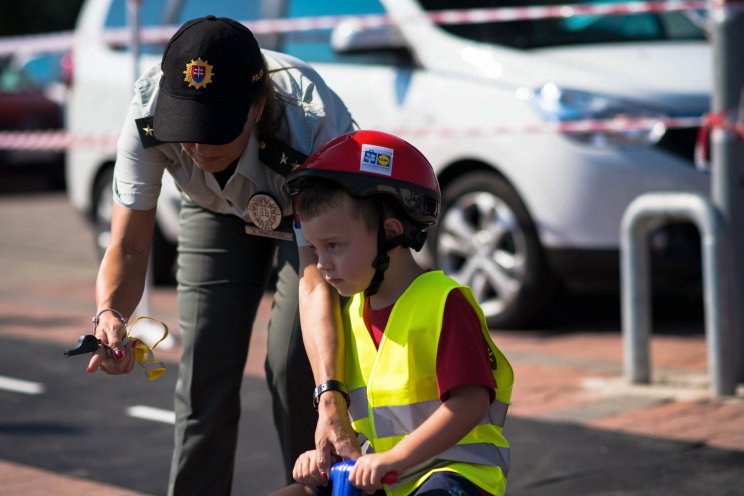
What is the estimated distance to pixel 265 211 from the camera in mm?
3570

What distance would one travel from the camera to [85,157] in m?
8.91

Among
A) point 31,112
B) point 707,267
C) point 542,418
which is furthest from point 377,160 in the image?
point 31,112

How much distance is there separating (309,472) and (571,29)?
16.6 ft

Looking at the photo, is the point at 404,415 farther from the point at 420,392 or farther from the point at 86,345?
the point at 86,345

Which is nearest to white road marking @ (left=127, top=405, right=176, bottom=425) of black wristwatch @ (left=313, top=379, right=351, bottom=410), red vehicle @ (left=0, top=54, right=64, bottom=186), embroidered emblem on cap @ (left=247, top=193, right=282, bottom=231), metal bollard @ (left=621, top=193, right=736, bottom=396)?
metal bollard @ (left=621, top=193, right=736, bottom=396)

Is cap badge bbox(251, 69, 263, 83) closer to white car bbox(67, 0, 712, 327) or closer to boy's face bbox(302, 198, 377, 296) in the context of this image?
boy's face bbox(302, 198, 377, 296)

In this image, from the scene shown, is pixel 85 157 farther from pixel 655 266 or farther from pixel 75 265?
pixel 655 266

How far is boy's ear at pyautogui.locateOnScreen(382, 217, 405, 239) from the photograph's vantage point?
9.75ft

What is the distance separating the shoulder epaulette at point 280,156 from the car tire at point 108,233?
17.1ft

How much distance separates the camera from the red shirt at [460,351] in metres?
2.83

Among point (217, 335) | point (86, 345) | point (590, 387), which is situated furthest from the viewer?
point (590, 387)

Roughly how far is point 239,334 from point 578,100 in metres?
3.48

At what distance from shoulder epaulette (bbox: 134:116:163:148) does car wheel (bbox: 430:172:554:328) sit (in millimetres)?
3661

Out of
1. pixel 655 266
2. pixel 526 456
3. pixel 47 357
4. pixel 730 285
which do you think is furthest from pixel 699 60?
pixel 47 357
